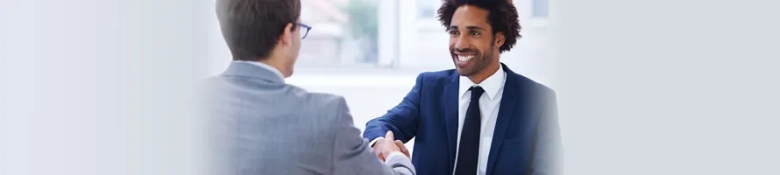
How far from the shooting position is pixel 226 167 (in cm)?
115

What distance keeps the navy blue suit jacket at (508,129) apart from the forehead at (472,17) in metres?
0.12

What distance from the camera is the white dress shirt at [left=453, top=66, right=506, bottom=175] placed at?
4.40 feet

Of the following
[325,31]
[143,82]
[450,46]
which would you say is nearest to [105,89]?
[143,82]

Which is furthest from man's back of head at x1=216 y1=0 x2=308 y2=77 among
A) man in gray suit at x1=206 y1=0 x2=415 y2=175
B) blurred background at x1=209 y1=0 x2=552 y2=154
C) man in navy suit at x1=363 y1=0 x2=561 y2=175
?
man in navy suit at x1=363 y1=0 x2=561 y2=175

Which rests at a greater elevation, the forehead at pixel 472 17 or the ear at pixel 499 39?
the forehead at pixel 472 17

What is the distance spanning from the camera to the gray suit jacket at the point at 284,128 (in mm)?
1061

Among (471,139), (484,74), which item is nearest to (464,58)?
(484,74)

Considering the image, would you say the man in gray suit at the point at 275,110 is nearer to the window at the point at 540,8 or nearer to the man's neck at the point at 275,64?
the man's neck at the point at 275,64

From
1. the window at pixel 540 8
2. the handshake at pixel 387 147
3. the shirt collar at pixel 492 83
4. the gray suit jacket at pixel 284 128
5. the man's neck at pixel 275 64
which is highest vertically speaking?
the window at pixel 540 8

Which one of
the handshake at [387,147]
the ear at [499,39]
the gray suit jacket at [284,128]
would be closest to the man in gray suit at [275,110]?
the gray suit jacket at [284,128]

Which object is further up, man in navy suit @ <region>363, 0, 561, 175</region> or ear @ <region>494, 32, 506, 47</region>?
ear @ <region>494, 32, 506, 47</region>

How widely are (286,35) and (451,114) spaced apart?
0.42 m

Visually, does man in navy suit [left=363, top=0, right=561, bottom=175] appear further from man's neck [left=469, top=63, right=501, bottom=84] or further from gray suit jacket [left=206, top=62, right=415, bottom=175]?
gray suit jacket [left=206, top=62, right=415, bottom=175]

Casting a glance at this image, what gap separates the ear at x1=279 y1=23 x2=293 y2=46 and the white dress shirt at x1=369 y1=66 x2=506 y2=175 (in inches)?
15.8
